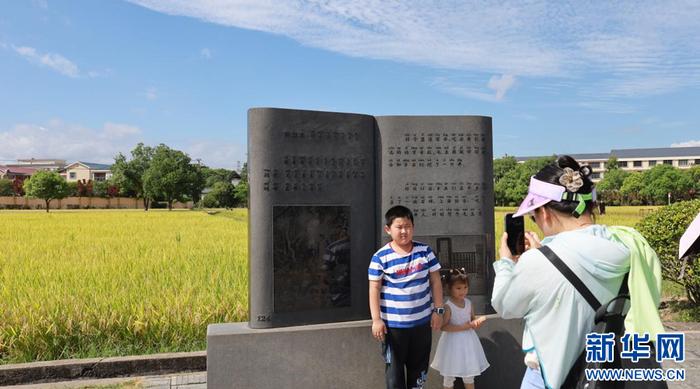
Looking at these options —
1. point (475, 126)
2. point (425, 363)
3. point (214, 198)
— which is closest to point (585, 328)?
point (425, 363)

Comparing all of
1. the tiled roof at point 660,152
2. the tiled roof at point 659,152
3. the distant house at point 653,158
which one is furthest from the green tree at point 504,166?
the tiled roof at point 660,152

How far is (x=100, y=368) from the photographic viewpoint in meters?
4.93

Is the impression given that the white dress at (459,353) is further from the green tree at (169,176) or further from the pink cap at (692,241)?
the green tree at (169,176)

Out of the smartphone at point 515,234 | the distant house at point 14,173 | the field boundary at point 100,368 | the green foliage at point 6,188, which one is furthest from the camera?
the distant house at point 14,173

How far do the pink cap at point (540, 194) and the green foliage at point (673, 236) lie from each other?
594 centimetres

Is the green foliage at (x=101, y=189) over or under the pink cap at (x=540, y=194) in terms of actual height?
over

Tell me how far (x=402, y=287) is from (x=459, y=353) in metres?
0.81

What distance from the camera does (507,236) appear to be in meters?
2.40

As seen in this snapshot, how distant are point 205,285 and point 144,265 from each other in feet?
6.81

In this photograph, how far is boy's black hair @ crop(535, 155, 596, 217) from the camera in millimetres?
2105

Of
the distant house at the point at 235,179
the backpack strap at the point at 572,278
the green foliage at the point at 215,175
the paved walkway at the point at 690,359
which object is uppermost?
the green foliage at the point at 215,175

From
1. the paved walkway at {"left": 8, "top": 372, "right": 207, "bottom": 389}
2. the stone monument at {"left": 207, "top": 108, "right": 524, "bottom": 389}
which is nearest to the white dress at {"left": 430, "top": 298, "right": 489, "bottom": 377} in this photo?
the stone monument at {"left": 207, "top": 108, "right": 524, "bottom": 389}

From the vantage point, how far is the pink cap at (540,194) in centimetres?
212

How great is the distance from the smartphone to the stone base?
2177 millimetres
